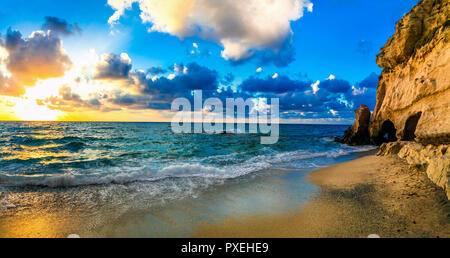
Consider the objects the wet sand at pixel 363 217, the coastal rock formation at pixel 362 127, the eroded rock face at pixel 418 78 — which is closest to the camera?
the wet sand at pixel 363 217

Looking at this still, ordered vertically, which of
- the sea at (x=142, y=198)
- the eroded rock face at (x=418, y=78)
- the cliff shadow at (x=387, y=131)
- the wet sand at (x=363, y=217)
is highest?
the eroded rock face at (x=418, y=78)

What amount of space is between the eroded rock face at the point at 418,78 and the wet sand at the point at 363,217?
4851 mm

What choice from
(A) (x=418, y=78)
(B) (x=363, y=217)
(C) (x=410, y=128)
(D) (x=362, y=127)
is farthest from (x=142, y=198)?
(D) (x=362, y=127)

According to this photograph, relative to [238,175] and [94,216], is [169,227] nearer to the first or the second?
[94,216]

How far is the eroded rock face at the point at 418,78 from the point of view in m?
8.62

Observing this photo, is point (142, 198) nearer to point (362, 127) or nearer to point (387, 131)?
point (387, 131)

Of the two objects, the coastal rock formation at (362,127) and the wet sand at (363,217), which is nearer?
the wet sand at (363,217)

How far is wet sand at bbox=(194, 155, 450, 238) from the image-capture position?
142 inches

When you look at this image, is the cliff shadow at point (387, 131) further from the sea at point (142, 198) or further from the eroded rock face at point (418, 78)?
the sea at point (142, 198)

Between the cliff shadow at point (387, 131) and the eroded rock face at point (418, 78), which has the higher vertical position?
the eroded rock face at point (418, 78)

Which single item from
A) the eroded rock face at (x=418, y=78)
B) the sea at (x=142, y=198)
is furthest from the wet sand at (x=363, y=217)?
the eroded rock face at (x=418, y=78)

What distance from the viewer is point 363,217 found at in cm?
420
